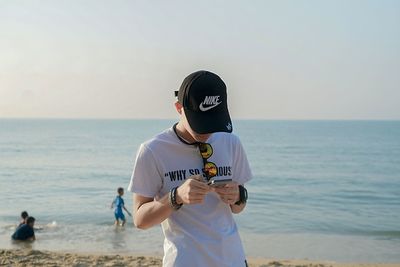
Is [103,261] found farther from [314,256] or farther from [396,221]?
[396,221]

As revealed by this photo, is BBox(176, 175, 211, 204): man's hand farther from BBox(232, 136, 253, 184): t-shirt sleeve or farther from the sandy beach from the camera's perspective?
the sandy beach

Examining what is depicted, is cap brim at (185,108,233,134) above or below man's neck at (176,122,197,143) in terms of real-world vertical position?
above

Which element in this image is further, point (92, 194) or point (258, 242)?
point (92, 194)

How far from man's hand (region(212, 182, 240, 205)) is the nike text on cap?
255mm

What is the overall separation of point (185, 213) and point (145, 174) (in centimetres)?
26

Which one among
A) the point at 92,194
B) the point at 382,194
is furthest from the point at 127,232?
the point at 382,194

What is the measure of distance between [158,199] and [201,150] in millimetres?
309

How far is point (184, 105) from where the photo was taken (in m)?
2.40

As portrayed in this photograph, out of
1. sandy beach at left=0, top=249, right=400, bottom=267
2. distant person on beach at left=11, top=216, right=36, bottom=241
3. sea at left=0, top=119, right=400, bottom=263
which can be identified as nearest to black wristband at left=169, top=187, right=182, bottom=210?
sandy beach at left=0, top=249, right=400, bottom=267

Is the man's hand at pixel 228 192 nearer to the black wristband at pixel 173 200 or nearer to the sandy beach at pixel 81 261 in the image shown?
the black wristband at pixel 173 200

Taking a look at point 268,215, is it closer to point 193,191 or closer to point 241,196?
point 241,196

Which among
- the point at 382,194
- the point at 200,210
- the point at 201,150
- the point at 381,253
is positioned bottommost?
the point at 382,194

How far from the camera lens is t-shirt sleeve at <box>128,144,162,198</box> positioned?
2.46 metres

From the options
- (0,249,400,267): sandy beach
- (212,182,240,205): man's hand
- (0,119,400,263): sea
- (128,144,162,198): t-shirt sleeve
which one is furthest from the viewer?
(0,119,400,263): sea
